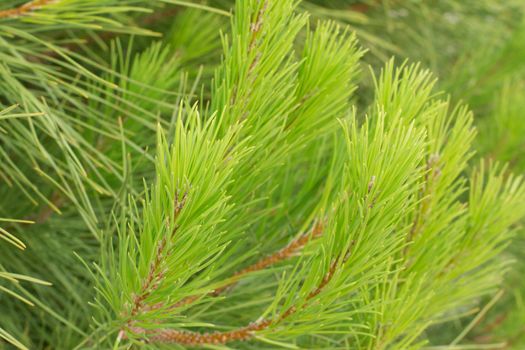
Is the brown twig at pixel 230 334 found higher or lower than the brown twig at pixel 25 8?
lower

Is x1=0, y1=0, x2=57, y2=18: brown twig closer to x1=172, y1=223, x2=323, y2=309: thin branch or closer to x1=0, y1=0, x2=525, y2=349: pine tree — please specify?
x1=0, y1=0, x2=525, y2=349: pine tree

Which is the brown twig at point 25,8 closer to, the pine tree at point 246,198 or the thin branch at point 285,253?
the pine tree at point 246,198

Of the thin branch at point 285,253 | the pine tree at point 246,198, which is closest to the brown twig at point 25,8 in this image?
the pine tree at point 246,198

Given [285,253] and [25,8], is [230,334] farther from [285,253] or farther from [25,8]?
[25,8]

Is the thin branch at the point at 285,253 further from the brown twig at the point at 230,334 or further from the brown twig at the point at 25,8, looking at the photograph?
the brown twig at the point at 25,8

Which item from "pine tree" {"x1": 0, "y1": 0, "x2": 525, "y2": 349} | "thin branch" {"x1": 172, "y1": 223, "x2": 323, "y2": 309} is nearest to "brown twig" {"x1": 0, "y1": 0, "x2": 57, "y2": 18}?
"pine tree" {"x1": 0, "y1": 0, "x2": 525, "y2": 349}

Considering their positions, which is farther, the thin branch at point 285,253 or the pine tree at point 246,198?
the thin branch at point 285,253

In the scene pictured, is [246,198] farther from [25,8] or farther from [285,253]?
[25,8]

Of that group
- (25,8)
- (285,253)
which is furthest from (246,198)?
(25,8)

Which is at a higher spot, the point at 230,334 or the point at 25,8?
the point at 25,8
